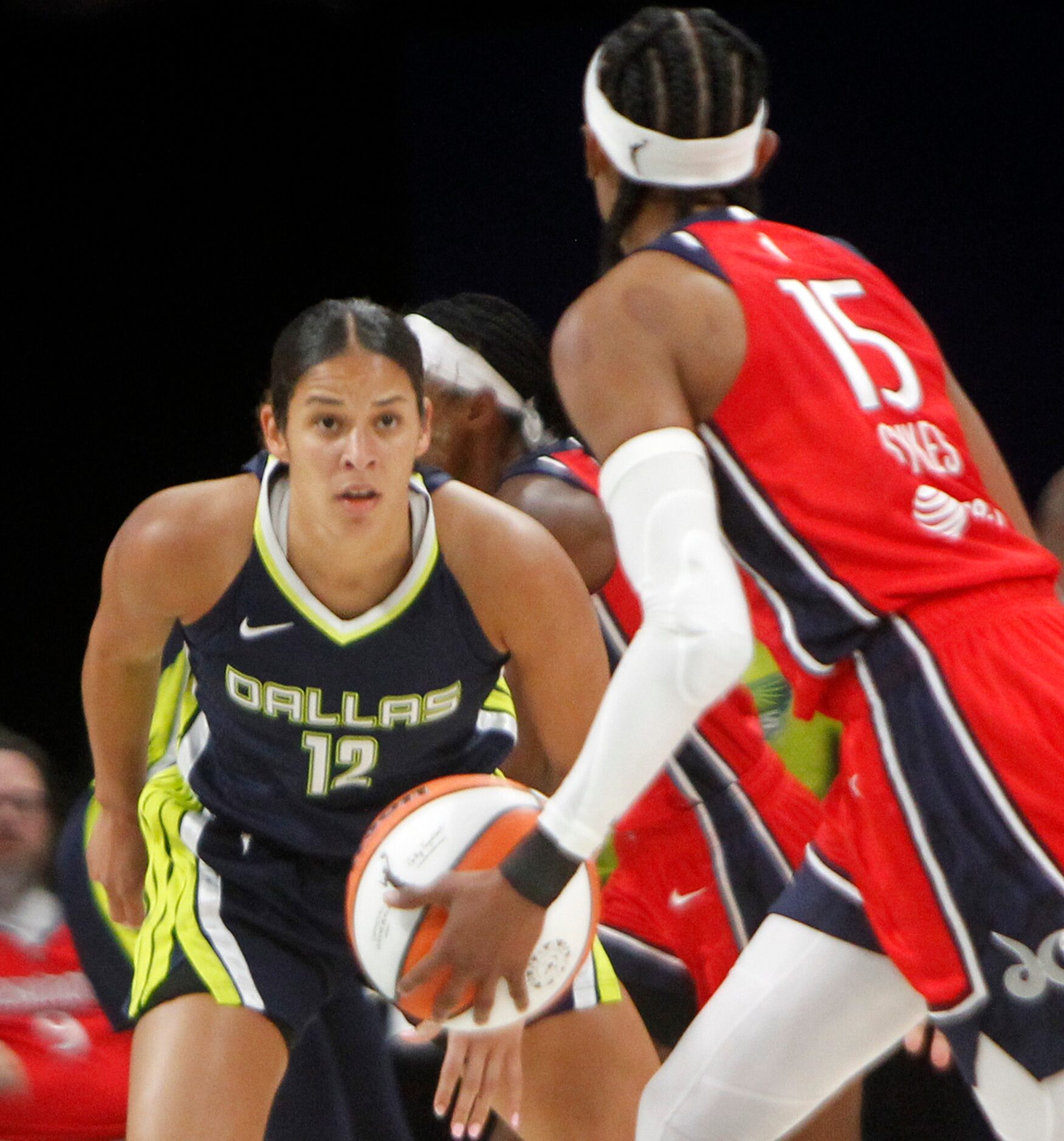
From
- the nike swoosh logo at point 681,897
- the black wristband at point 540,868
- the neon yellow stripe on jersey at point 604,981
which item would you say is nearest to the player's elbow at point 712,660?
the black wristband at point 540,868

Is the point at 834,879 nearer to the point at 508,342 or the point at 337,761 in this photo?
the point at 337,761

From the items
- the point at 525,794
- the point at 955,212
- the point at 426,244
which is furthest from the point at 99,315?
the point at 525,794

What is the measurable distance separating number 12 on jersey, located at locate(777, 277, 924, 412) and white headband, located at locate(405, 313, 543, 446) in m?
1.32

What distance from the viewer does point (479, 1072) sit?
2350 millimetres

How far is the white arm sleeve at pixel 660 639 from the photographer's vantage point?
189 centimetres

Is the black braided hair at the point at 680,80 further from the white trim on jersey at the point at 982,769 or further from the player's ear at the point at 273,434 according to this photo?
the white trim on jersey at the point at 982,769

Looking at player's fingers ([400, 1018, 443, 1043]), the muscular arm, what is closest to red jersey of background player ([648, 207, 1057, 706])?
player's fingers ([400, 1018, 443, 1043])

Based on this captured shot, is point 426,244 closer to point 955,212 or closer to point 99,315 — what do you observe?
point 99,315

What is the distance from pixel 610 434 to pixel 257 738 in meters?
0.83

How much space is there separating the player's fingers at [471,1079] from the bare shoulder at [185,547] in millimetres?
700

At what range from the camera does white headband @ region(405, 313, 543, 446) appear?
11.3ft

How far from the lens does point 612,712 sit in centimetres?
191

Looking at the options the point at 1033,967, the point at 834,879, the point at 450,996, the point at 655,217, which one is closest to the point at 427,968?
the point at 450,996

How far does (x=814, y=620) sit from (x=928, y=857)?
30cm
